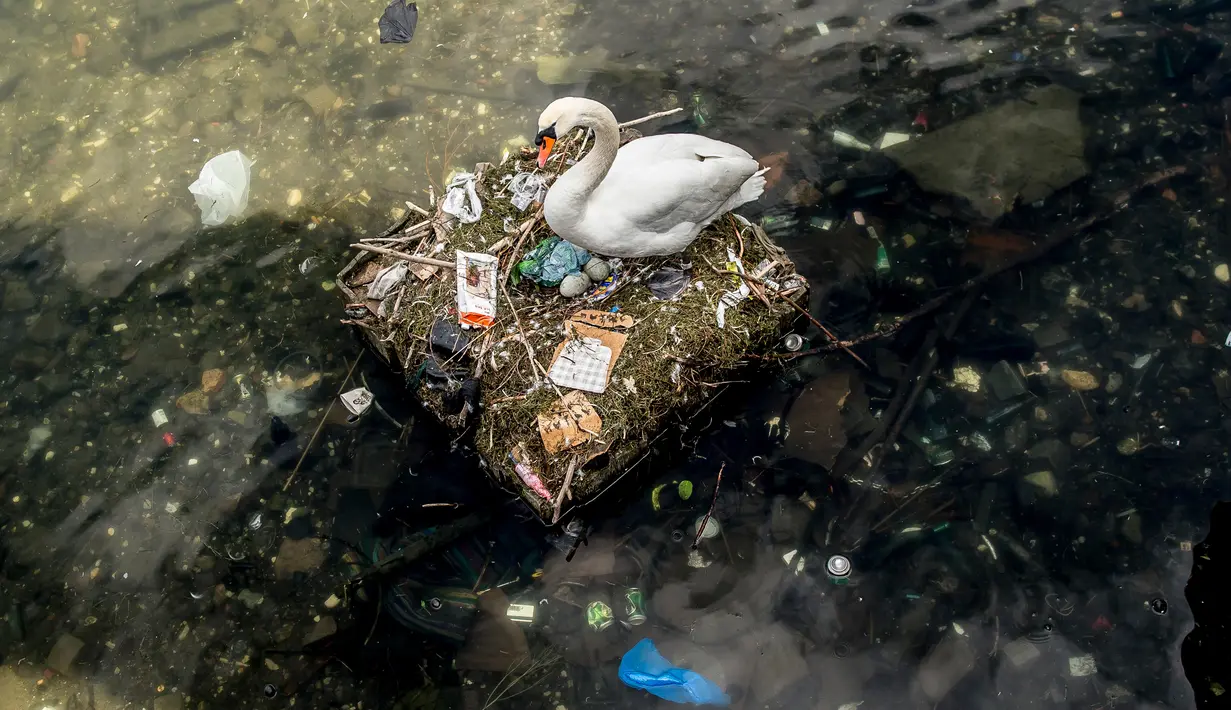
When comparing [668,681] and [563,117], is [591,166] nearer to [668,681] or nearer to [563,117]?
[563,117]

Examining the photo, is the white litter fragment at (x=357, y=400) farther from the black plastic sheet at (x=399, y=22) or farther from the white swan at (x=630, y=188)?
the black plastic sheet at (x=399, y=22)

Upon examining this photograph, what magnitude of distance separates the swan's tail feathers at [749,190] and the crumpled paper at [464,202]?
73.1 inches

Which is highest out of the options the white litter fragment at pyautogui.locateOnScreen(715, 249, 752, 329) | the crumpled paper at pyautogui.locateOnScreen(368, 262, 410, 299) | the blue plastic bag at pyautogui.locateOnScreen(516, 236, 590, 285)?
the blue plastic bag at pyautogui.locateOnScreen(516, 236, 590, 285)

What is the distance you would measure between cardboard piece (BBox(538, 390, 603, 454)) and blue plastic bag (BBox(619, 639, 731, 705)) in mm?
1580

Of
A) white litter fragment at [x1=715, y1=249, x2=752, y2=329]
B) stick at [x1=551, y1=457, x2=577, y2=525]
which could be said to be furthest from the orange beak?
stick at [x1=551, y1=457, x2=577, y2=525]

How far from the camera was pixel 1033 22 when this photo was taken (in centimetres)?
690

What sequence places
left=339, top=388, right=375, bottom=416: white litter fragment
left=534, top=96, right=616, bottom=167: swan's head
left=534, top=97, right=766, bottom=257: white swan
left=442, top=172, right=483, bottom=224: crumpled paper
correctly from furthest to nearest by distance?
1. left=339, top=388, right=375, bottom=416: white litter fragment
2. left=442, top=172, right=483, bottom=224: crumpled paper
3. left=534, top=97, right=766, bottom=257: white swan
4. left=534, top=96, right=616, bottom=167: swan's head

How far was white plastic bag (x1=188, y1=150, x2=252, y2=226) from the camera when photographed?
6.70 metres

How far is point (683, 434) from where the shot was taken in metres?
5.44

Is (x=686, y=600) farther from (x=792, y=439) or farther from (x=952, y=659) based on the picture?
(x=952, y=659)

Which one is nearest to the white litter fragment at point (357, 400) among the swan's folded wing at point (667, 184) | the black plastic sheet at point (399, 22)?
the swan's folded wing at point (667, 184)

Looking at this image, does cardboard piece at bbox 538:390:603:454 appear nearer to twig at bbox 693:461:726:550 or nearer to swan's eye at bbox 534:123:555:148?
twig at bbox 693:461:726:550

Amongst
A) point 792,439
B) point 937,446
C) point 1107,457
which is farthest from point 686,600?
point 1107,457

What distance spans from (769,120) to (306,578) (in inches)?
212
